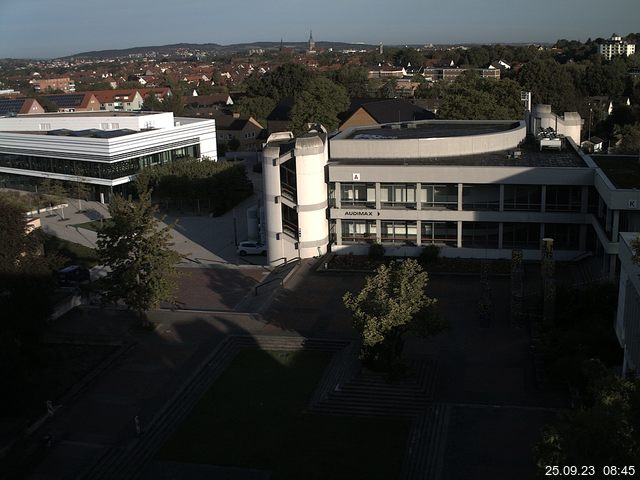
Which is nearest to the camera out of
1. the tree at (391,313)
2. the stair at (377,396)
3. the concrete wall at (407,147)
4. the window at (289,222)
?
the stair at (377,396)

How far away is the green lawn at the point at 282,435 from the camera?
17406 millimetres

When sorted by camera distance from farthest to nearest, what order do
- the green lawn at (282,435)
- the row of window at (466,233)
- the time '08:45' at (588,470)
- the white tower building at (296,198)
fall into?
the white tower building at (296,198)
the row of window at (466,233)
the green lawn at (282,435)
the time '08:45' at (588,470)

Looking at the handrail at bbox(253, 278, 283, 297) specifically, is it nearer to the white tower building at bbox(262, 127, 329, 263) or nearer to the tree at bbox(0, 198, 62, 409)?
the white tower building at bbox(262, 127, 329, 263)

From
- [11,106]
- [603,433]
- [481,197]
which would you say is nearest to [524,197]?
[481,197]

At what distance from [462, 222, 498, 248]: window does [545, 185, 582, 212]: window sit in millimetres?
2607

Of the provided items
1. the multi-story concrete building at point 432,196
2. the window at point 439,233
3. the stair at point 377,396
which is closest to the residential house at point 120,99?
the multi-story concrete building at point 432,196

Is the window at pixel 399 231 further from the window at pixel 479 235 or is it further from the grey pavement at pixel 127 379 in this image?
the grey pavement at pixel 127 379

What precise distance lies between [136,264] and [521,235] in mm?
17163

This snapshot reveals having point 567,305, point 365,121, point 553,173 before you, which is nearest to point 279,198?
point 553,173

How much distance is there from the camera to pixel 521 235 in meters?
32.2

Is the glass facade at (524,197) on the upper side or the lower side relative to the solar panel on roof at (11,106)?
lower

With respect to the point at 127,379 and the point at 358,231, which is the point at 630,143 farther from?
the point at 127,379

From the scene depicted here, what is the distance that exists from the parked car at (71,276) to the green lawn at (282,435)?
1286 cm

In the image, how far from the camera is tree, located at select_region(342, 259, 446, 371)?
2025cm
